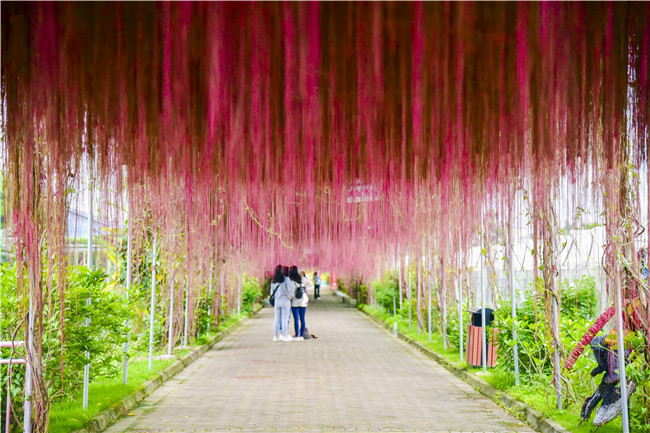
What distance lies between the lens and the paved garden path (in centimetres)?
833

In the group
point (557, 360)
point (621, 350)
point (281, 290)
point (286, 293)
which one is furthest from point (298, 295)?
point (621, 350)

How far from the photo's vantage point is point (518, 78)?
5.34 metres

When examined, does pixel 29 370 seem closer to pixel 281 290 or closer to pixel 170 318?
pixel 170 318

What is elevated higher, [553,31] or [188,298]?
[553,31]

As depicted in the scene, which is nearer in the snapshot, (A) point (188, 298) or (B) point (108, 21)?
(B) point (108, 21)

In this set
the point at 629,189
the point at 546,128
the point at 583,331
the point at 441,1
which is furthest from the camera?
the point at 583,331

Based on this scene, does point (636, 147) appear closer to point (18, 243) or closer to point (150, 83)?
point (150, 83)

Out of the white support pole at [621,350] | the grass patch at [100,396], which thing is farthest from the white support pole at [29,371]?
the white support pole at [621,350]

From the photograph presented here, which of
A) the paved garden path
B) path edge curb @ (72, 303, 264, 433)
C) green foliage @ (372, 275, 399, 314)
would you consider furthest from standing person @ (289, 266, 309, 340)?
green foliage @ (372, 275, 399, 314)

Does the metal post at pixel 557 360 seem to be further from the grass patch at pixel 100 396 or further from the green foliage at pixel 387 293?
the green foliage at pixel 387 293

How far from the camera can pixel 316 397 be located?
10.4 metres

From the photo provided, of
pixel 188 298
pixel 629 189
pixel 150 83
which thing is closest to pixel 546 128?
pixel 629 189

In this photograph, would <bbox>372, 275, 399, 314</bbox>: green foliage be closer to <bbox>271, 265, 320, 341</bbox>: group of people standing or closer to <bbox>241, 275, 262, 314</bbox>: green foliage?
<bbox>241, 275, 262, 314</bbox>: green foliage

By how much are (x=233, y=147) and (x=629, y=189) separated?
13.2 feet
